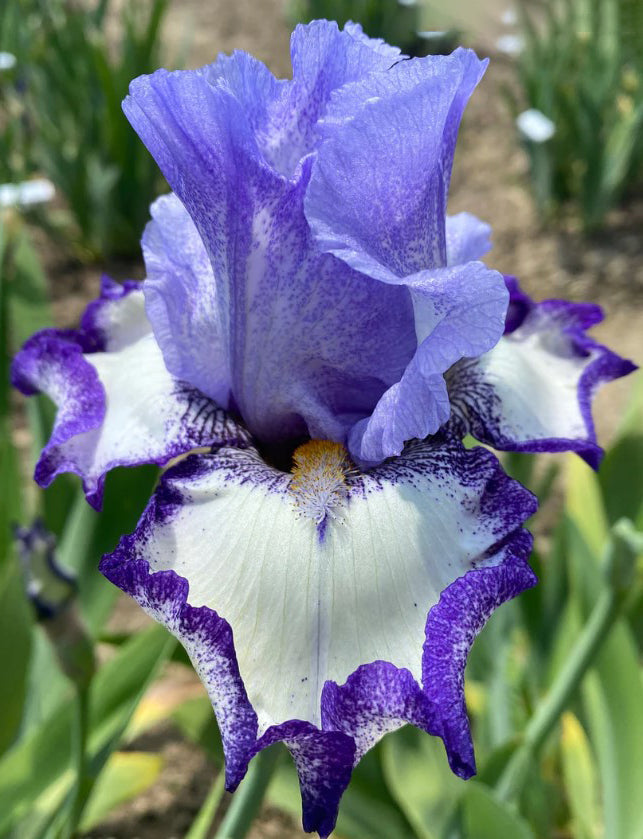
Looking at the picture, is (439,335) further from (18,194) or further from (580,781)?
(18,194)

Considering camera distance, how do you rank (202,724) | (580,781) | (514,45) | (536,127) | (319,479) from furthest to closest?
(514,45) → (536,127) → (580,781) → (202,724) → (319,479)

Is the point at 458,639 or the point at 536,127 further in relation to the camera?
the point at 536,127

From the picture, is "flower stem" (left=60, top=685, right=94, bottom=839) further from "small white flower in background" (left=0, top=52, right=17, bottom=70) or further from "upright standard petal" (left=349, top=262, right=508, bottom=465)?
"small white flower in background" (left=0, top=52, right=17, bottom=70)

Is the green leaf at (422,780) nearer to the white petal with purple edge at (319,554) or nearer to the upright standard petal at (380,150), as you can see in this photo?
the white petal with purple edge at (319,554)

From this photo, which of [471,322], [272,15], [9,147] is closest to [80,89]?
[9,147]

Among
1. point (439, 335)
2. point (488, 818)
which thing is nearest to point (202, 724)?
point (488, 818)

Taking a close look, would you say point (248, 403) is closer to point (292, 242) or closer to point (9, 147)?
point (292, 242)


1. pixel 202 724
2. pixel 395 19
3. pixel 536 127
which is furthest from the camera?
pixel 536 127
